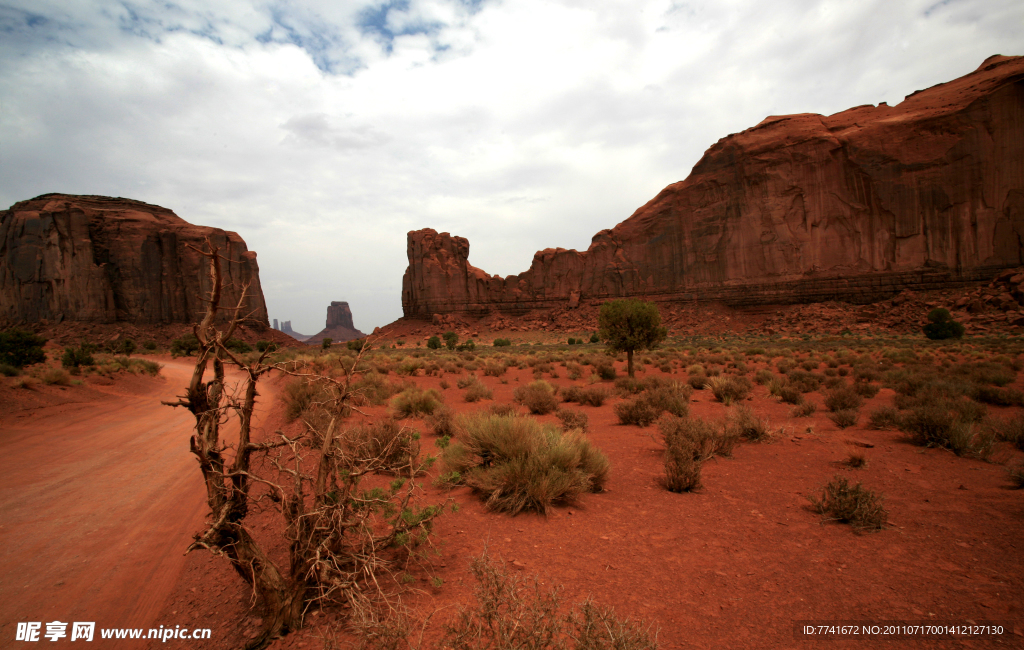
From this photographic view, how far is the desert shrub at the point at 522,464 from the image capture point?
5230 millimetres

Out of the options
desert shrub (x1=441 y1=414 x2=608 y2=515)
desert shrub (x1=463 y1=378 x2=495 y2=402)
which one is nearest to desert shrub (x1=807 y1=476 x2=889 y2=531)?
desert shrub (x1=441 y1=414 x2=608 y2=515)

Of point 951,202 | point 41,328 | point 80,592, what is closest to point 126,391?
point 80,592

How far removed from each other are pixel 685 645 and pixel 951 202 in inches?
2631

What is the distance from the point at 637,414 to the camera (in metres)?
10.0

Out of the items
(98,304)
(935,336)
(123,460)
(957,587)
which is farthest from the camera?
(98,304)

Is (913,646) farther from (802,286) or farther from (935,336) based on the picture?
(802,286)

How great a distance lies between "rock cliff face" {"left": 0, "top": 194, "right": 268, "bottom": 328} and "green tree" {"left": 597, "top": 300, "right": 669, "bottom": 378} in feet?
166

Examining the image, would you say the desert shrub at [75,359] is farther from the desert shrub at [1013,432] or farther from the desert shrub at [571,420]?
the desert shrub at [1013,432]

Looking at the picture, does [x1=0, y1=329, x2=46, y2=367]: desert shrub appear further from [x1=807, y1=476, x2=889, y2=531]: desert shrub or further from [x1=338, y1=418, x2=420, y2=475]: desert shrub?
[x1=807, y1=476, x2=889, y2=531]: desert shrub

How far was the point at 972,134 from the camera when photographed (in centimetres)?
4600

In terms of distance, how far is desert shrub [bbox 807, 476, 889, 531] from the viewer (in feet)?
14.7

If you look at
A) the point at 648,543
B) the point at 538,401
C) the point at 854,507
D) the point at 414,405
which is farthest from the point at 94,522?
the point at 854,507

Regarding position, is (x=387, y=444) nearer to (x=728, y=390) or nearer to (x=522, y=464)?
(x=522, y=464)

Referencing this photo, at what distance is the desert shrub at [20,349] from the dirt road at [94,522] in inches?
461
